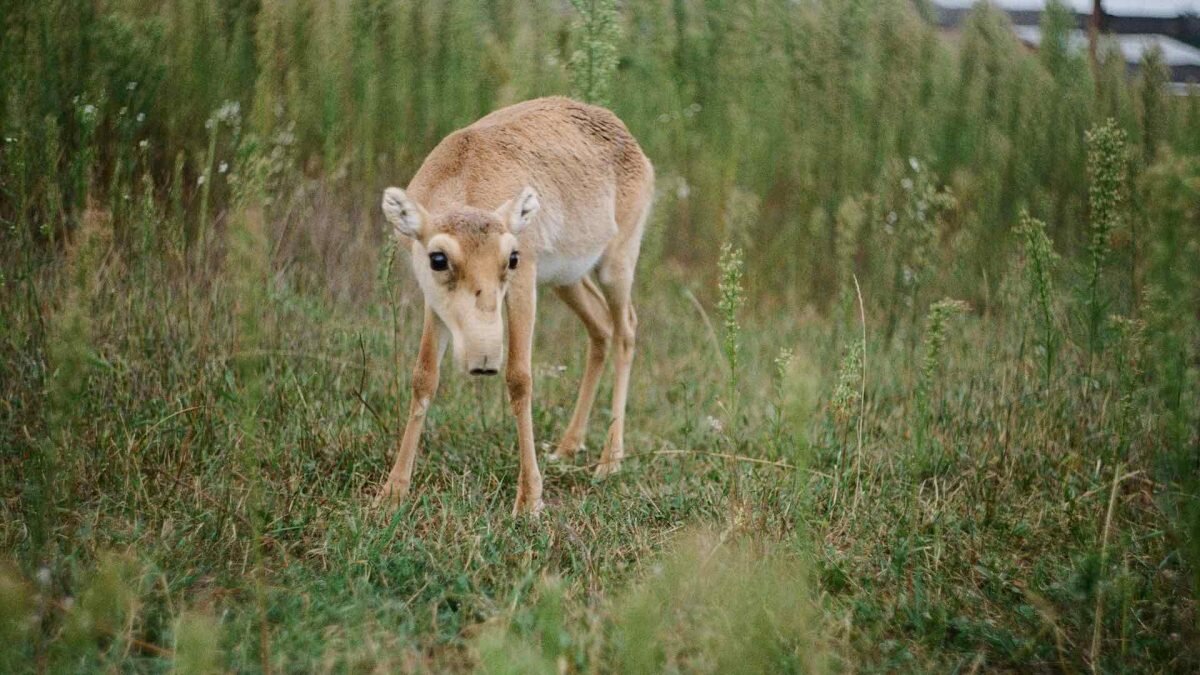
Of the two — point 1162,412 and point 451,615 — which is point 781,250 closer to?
point 1162,412

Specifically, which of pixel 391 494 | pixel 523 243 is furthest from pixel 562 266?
pixel 391 494

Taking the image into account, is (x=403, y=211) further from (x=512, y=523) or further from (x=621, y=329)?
(x=621, y=329)

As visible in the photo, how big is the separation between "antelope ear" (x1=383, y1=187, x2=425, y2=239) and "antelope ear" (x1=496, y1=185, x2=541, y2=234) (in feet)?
1.17

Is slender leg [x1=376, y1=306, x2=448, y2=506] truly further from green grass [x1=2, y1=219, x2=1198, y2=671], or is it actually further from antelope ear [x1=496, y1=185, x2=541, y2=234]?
antelope ear [x1=496, y1=185, x2=541, y2=234]

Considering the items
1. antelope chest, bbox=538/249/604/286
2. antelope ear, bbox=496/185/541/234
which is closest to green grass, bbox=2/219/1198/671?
antelope chest, bbox=538/249/604/286

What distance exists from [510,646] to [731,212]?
532 centimetres

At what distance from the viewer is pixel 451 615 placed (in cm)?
331

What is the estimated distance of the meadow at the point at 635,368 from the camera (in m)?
3.13

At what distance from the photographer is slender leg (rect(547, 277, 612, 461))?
5.71m

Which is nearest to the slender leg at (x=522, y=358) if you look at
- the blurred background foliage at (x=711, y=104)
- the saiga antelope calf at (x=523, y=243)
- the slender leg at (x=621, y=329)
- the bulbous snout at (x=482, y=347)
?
the saiga antelope calf at (x=523, y=243)

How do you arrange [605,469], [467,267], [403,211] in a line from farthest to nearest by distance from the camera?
[605,469] < [403,211] < [467,267]

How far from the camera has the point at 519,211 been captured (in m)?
4.52

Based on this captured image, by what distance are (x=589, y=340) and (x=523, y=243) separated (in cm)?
141

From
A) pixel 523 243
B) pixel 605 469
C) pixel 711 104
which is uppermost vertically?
pixel 711 104
